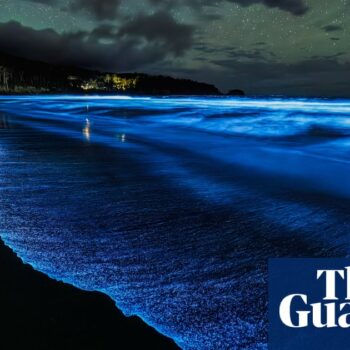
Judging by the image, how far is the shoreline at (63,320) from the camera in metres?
2.04

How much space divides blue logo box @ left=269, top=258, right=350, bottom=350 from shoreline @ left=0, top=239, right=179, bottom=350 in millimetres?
602

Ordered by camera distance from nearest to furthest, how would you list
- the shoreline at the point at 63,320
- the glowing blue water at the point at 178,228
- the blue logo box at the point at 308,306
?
1. the shoreline at the point at 63,320
2. the blue logo box at the point at 308,306
3. the glowing blue water at the point at 178,228

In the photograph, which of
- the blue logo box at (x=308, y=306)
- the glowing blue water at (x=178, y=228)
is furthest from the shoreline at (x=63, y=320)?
the blue logo box at (x=308, y=306)

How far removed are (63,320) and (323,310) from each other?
1436mm

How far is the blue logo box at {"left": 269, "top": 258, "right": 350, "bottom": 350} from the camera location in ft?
7.04

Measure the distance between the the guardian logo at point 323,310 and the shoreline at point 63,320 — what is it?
0.67m

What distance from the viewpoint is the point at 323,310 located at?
7.59ft

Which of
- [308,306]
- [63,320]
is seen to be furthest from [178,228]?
[63,320]

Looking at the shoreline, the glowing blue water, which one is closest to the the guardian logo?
the glowing blue water

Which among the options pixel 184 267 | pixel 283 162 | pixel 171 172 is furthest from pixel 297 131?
pixel 184 267

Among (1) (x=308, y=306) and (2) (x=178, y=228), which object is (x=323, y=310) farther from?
(2) (x=178, y=228)

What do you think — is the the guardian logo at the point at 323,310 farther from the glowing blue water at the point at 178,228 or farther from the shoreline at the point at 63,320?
the shoreline at the point at 63,320

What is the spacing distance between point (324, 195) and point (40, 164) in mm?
4506

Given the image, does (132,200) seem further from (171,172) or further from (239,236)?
(171,172)
